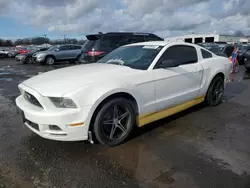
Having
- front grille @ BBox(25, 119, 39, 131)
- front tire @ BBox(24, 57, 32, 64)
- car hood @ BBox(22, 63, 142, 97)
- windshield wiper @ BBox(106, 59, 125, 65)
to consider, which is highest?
windshield wiper @ BBox(106, 59, 125, 65)

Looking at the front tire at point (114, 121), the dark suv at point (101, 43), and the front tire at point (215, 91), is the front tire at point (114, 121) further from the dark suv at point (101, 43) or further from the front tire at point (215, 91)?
the dark suv at point (101, 43)

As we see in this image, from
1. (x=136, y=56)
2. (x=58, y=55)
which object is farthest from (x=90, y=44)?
(x=58, y=55)

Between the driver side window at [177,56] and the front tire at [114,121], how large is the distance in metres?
0.94

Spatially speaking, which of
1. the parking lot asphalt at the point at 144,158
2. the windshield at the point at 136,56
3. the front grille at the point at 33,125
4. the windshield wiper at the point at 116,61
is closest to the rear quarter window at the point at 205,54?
the windshield at the point at 136,56

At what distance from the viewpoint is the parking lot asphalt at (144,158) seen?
8.23ft

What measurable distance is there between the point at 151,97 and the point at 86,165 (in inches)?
57.3

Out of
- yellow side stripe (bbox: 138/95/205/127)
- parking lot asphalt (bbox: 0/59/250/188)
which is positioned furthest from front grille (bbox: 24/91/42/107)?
yellow side stripe (bbox: 138/95/205/127)

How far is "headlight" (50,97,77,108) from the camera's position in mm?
2803

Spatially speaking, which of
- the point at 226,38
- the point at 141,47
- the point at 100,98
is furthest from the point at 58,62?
the point at 226,38

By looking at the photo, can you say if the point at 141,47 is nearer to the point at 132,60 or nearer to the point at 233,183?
the point at 132,60

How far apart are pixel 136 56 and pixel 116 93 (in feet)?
3.79

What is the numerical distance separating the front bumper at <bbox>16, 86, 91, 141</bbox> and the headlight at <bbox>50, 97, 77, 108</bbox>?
53 mm

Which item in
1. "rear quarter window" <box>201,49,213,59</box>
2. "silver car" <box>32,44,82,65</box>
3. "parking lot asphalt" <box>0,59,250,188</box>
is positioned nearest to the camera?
"parking lot asphalt" <box>0,59,250,188</box>

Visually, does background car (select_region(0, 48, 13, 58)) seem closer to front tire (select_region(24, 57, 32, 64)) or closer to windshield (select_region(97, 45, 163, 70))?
front tire (select_region(24, 57, 32, 64))
